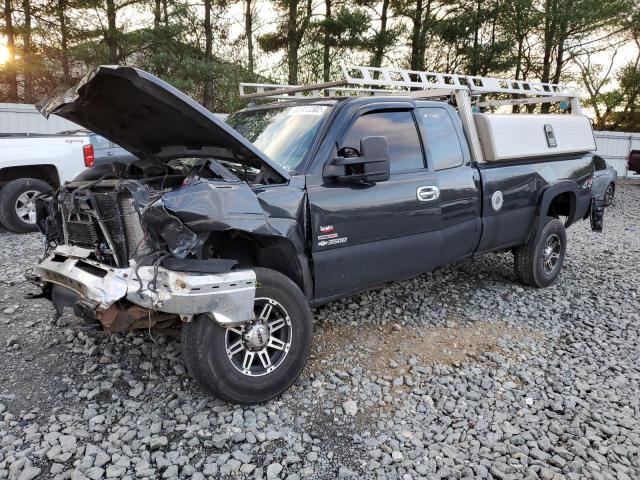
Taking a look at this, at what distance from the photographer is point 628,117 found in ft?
82.9

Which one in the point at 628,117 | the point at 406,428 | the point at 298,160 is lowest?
the point at 406,428

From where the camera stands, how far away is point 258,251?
3.26 meters

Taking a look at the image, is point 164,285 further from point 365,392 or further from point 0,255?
point 0,255

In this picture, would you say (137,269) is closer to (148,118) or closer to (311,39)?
(148,118)

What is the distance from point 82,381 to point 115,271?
1.00m

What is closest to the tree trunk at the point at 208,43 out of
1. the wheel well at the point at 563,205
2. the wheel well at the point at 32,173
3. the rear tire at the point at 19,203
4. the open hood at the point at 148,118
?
the wheel well at the point at 32,173

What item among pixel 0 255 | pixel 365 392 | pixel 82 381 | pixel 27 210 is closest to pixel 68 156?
pixel 27 210

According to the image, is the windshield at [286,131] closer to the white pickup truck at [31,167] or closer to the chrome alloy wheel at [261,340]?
the chrome alloy wheel at [261,340]

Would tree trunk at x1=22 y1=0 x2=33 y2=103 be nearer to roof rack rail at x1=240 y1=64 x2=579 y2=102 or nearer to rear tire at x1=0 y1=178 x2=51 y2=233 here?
rear tire at x1=0 y1=178 x2=51 y2=233

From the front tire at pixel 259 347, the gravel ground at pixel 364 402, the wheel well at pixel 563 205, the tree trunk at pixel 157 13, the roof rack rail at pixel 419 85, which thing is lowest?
the gravel ground at pixel 364 402

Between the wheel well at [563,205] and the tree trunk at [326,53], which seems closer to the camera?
the wheel well at [563,205]

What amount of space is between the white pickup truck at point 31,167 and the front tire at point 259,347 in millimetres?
4971

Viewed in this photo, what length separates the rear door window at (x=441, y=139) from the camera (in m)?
4.18

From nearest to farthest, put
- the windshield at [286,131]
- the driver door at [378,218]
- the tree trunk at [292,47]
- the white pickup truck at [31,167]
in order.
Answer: the driver door at [378,218]
the windshield at [286,131]
the white pickup truck at [31,167]
the tree trunk at [292,47]
